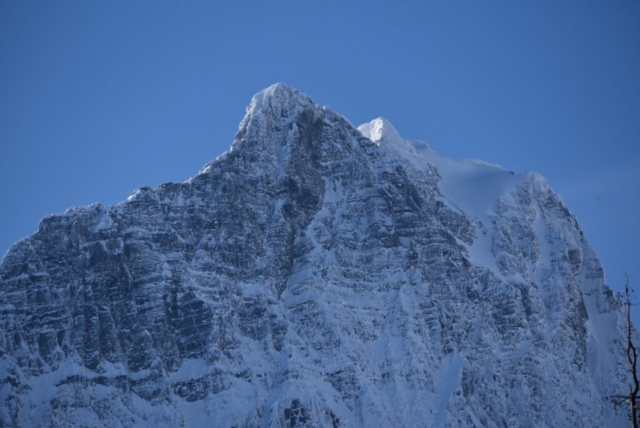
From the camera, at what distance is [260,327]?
589ft

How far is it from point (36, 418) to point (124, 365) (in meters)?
16.5

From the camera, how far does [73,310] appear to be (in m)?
179

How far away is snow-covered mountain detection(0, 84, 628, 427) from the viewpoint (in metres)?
A: 169

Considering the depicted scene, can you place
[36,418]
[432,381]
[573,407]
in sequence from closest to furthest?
[36,418]
[432,381]
[573,407]

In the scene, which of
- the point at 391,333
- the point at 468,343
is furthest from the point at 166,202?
the point at 468,343

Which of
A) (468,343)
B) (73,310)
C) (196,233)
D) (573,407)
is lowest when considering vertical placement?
(573,407)

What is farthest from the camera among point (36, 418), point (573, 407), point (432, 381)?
point (573, 407)

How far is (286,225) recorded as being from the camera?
195m

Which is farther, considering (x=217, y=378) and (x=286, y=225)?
(x=286, y=225)

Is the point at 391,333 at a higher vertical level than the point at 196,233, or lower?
lower

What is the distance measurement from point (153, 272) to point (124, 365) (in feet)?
57.6

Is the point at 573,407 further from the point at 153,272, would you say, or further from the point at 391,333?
the point at 153,272

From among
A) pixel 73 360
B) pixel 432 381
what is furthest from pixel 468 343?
pixel 73 360

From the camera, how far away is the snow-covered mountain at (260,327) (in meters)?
169
